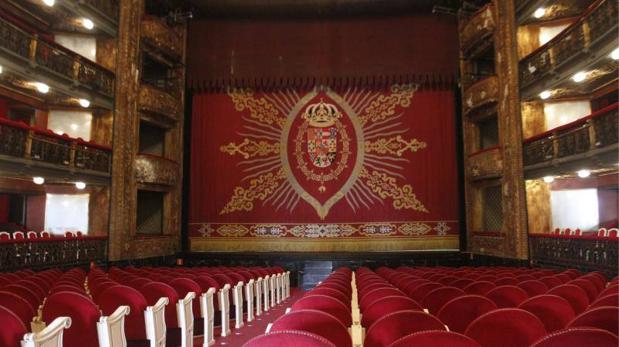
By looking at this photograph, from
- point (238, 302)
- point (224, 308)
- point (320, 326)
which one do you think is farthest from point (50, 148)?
point (320, 326)

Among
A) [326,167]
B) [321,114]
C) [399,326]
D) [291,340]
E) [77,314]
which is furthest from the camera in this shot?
[321,114]

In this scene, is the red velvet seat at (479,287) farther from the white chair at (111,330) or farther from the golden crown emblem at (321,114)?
the golden crown emblem at (321,114)

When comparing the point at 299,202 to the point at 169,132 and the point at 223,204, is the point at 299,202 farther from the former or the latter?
the point at 169,132

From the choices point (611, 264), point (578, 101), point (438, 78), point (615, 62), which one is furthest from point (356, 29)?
point (611, 264)

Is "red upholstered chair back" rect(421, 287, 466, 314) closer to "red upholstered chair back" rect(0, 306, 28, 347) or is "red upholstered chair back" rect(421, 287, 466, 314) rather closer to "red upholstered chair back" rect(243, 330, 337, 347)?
"red upholstered chair back" rect(243, 330, 337, 347)

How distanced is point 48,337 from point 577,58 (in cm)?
1062

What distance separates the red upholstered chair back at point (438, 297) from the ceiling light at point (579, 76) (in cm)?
815

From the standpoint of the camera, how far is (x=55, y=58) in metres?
11.0

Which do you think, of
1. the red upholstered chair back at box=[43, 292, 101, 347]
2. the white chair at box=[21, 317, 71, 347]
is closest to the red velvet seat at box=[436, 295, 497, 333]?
the white chair at box=[21, 317, 71, 347]

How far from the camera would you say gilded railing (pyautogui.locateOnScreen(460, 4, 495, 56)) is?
531 inches

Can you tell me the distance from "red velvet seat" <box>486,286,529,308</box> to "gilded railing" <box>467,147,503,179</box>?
941 cm

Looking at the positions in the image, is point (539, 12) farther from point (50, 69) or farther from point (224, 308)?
point (50, 69)

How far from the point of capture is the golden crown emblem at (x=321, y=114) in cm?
1578

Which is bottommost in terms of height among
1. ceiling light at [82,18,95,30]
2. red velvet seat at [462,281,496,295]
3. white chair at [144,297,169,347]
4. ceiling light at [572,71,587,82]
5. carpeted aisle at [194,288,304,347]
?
carpeted aisle at [194,288,304,347]
